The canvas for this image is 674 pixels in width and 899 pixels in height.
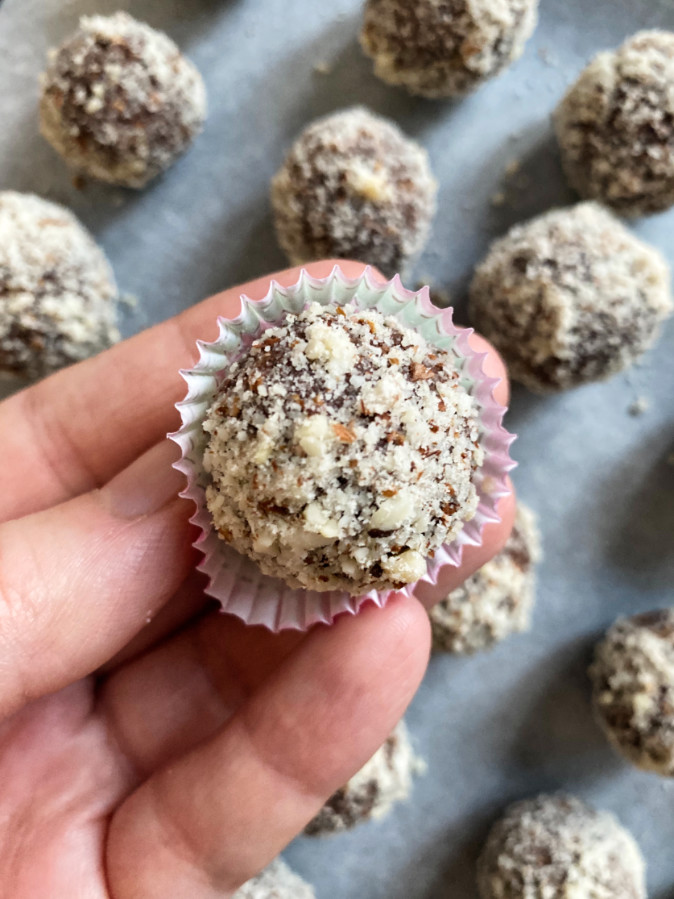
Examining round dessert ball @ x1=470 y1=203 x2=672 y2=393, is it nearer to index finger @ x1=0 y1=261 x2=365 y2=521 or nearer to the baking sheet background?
the baking sheet background

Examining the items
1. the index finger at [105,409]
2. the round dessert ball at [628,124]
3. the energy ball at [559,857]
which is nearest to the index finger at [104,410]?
the index finger at [105,409]

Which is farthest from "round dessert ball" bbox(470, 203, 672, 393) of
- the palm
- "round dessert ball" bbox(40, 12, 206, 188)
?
the palm

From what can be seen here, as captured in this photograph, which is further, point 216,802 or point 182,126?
point 182,126

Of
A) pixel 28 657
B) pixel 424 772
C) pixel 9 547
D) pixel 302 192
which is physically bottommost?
pixel 424 772

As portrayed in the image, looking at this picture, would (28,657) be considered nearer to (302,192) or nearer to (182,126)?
(302,192)

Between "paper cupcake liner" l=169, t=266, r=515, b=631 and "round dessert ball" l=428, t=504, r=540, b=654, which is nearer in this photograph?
"paper cupcake liner" l=169, t=266, r=515, b=631

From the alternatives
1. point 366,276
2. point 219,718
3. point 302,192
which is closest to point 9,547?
point 219,718

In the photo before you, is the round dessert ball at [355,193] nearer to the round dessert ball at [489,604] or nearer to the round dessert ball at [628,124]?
the round dessert ball at [628,124]
